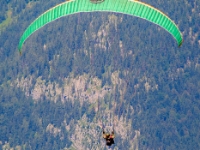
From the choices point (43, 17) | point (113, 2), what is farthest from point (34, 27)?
point (113, 2)

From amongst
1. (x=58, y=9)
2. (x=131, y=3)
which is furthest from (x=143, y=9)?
(x=58, y=9)

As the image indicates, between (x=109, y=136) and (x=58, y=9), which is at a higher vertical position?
(x=58, y=9)

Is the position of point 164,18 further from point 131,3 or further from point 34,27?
point 34,27

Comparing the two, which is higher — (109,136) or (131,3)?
(131,3)

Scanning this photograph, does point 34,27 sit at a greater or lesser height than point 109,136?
greater

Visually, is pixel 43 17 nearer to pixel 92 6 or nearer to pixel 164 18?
pixel 92 6

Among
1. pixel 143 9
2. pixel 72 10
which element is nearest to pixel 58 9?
pixel 72 10

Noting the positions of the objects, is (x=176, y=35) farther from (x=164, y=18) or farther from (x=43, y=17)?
(x=43, y=17)
